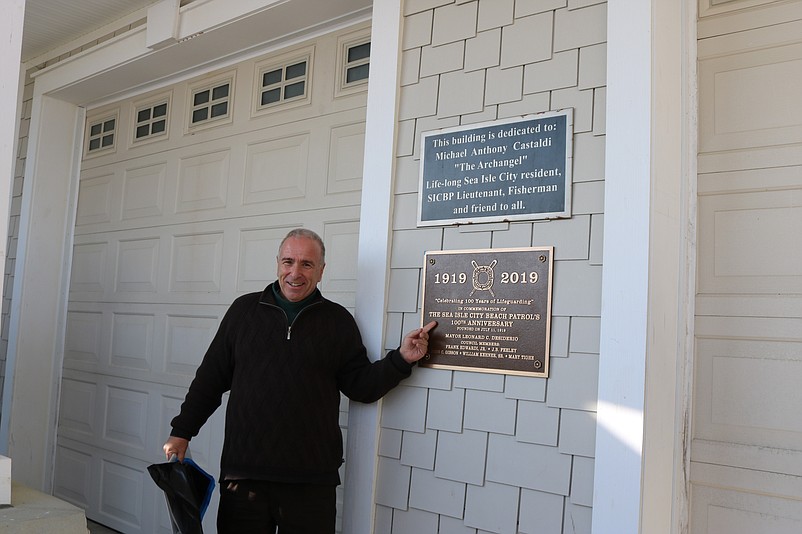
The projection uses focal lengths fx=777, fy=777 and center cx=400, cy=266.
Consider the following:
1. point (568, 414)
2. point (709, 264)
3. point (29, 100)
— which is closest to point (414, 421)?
point (568, 414)

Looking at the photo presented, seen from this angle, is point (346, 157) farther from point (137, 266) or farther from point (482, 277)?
point (137, 266)

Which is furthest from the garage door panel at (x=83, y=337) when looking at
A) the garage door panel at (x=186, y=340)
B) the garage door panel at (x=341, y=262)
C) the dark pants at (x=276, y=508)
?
the dark pants at (x=276, y=508)

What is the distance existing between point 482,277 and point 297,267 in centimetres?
84

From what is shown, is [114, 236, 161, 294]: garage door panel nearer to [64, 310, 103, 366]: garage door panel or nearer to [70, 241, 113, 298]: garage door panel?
[70, 241, 113, 298]: garage door panel

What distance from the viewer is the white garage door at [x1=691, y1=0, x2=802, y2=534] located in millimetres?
2736

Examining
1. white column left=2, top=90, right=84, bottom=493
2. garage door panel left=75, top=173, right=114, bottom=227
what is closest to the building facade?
garage door panel left=75, top=173, right=114, bottom=227

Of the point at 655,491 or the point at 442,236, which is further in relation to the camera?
the point at 442,236

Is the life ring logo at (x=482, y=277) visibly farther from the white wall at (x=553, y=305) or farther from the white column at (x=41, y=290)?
the white column at (x=41, y=290)

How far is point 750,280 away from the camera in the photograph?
285 cm

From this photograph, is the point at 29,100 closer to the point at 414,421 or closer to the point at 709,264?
the point at 414,421

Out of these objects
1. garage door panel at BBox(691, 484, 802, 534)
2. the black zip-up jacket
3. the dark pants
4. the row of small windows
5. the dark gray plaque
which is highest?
the row of small windows

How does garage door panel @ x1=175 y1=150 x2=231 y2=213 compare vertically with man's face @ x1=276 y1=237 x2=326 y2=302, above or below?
above

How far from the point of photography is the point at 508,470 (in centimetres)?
303

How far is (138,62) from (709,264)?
13.3 ft
